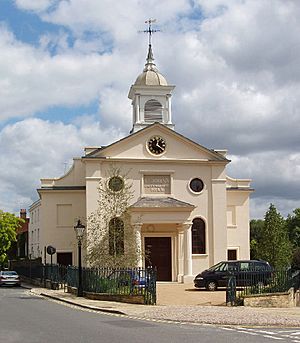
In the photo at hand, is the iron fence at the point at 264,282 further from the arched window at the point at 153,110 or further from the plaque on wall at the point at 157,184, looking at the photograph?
the arched window at the point at 153,110

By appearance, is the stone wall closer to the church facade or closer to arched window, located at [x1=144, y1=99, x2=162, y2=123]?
the church facade

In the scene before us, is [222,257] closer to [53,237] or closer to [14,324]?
[53,237]

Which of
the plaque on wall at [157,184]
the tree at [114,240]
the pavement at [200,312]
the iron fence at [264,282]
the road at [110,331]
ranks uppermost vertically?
the plaque on wall at [157,184]

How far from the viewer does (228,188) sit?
1937 inches

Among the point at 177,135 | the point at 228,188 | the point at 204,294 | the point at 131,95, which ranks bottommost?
the point at 204,294

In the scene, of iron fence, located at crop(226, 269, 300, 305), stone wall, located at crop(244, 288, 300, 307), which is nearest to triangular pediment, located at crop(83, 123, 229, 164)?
iron fence, located at crop(226, 269, 300, 305)

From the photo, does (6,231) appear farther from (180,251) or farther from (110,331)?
(110,331)

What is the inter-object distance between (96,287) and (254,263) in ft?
33.6

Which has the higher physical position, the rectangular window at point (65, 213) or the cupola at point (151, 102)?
the cupola at point (151, 102)

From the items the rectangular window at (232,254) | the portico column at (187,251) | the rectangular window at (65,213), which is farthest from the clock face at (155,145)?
the rectangular window at (232,254)

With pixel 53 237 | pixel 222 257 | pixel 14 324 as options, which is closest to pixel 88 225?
pixel 53 237

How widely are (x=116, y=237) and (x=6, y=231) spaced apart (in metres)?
40.0

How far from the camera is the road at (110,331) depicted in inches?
588

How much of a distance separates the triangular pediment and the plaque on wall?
4.32 ft
